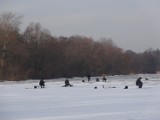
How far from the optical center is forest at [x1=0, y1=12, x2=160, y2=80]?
152 feet

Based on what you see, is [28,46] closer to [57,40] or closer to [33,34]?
[33,34]

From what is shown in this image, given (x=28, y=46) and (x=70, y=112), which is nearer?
(x=70, y=112)

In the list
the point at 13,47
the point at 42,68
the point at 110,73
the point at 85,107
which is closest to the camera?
the point at 85,107

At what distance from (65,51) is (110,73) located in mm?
7770

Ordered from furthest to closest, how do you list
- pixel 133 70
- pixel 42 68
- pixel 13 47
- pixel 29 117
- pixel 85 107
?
1. pixel 42 68
2. pixel 133 70
3. pixel 13 47
4. pixel 85 107
5. pixel 29 117

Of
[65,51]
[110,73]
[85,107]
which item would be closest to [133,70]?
[110,73]

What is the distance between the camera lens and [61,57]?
61.4 metres

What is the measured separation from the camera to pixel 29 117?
1069 cm

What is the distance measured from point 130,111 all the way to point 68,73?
48.6 m

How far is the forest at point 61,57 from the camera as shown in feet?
152

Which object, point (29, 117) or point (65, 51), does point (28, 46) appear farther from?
point (29, 117)

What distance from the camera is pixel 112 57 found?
63.1 m

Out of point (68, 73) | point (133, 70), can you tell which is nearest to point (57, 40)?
point (68, 73)

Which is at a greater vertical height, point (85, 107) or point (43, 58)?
point (43, 58)
